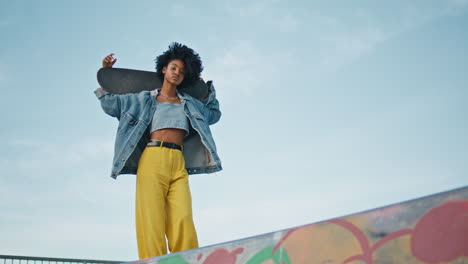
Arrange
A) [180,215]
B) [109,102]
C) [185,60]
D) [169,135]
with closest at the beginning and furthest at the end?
1. [180,215]
2. [169,135]
3. [109,102]
4. [185,60]

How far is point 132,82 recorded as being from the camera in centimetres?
544

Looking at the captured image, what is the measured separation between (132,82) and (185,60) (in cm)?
60

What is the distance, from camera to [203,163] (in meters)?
5.23

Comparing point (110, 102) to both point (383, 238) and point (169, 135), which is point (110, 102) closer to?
point (169, 135)

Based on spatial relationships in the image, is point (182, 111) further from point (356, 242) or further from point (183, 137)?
point (356, 242)

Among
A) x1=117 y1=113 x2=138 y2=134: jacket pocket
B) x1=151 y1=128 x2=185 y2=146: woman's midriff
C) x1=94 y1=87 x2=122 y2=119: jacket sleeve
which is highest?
x1=94 y1=87 x2=122 y2=119: jacket sleeve

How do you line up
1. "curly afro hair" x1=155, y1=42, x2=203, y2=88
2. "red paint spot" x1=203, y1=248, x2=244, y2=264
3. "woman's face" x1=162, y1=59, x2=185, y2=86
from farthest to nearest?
"curly afro hair" x1=155, y1=42, x2=203, y2=88, "woman's face" x1=162, y1=59, x2=185, y2=86, "red paint spot" x1=203, y1=248, x2=244, y2=264

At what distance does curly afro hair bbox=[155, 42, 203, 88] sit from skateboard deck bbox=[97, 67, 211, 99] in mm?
66

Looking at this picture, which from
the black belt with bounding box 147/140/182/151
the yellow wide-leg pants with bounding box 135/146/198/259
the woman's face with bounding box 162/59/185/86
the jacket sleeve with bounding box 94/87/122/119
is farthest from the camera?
the woman's face with bounding box 162/59/185/86

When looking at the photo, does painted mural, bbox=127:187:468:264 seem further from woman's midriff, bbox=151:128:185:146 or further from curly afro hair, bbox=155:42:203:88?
curly afro hair, bbox=155:42:203:88

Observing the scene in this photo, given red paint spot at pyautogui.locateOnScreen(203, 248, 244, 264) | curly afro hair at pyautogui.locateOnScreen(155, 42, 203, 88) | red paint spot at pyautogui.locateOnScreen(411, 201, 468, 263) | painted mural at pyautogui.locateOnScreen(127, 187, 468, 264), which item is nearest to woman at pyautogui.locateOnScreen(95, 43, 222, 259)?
curly afro hair at pyautogui.locateOnScreen(155, 42, 203, 88)

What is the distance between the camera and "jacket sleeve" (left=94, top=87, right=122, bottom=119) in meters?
5.02

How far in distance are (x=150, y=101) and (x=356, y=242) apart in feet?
9.61

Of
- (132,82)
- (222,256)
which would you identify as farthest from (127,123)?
(222,256)
